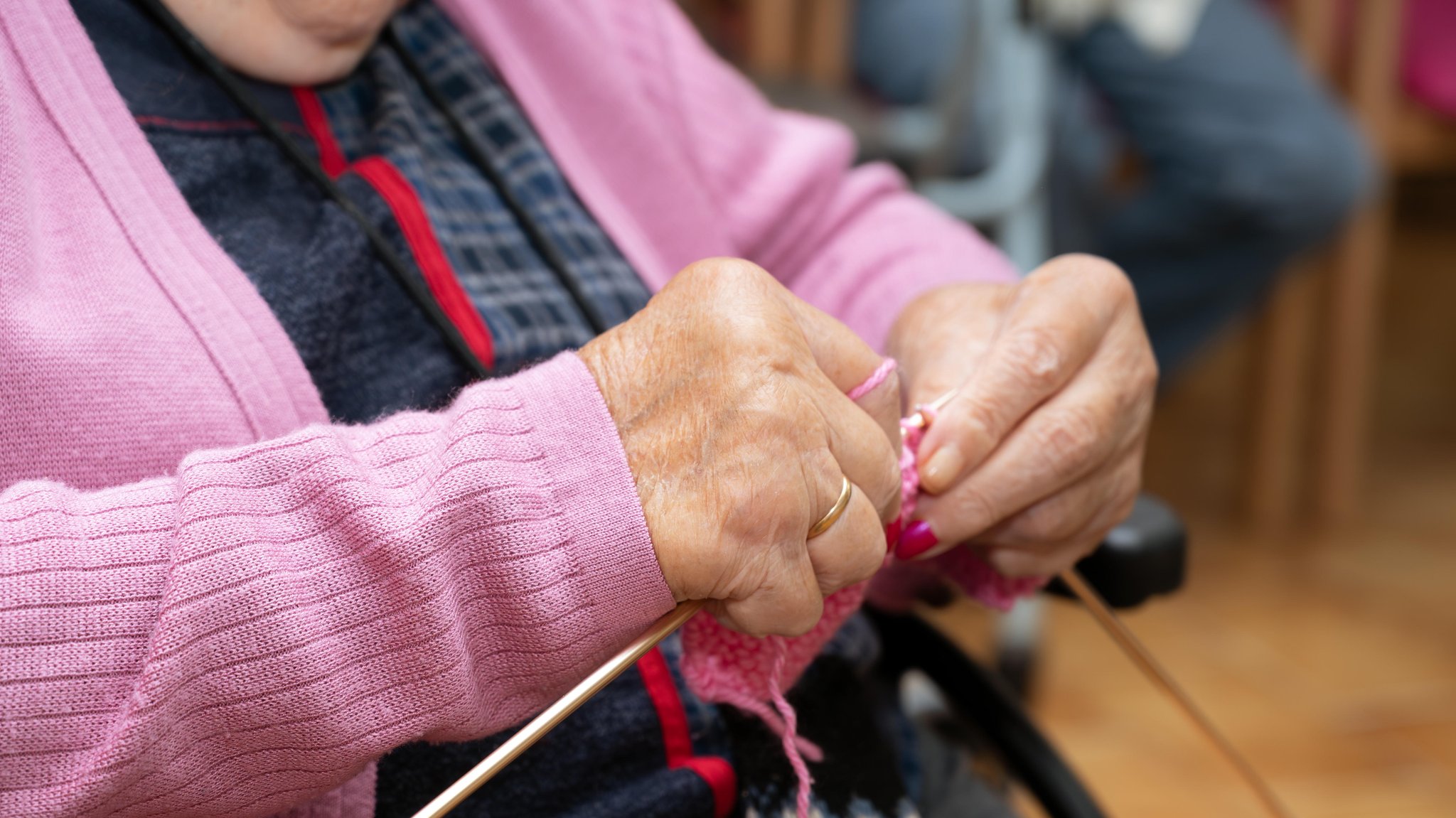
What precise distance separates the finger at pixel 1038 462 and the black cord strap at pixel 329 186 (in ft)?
0.81

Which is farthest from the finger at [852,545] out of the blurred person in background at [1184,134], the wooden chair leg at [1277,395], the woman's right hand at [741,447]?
the wooden chair leg at [1277,395]

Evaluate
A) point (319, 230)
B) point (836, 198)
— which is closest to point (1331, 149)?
point (836, 198)

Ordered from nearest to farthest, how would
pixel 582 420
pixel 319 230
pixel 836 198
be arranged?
1. pixel 582 420
2. pixel 319 230
3. pixel 836 198

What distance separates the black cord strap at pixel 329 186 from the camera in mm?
609

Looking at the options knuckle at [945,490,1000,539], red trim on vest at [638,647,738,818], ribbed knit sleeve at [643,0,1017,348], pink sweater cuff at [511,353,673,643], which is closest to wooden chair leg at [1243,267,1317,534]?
ribbed knit sleeve at [643,0,1017,348]

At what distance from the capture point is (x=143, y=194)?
55cm

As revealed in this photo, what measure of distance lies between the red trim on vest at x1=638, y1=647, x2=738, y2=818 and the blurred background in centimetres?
89

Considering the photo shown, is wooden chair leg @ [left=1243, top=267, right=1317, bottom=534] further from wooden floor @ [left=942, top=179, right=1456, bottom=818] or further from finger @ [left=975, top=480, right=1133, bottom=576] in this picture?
finger @ [left=975, top=480, right=1133, bottom=576]

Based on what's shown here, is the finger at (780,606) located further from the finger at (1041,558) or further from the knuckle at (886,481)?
the finger at (1041,558)

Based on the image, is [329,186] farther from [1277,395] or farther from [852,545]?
[1277,395]

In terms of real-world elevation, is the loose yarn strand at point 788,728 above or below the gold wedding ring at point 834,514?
below

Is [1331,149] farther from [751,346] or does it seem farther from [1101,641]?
[751,346]

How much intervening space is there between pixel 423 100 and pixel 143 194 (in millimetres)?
217

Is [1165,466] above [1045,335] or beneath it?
beneath
